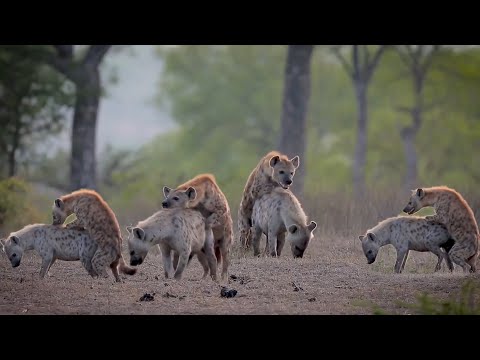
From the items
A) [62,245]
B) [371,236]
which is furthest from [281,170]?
[62,245]

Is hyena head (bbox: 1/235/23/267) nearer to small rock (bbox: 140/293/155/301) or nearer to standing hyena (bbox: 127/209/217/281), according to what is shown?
standing hyena (bbox: 127/209/217/281)

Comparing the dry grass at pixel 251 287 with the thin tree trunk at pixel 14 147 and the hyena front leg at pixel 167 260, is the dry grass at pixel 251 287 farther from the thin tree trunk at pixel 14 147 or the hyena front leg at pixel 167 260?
the thin tree trunk at pixel 14 147

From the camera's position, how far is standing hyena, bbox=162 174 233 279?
9969mm

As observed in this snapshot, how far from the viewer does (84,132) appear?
1912cm

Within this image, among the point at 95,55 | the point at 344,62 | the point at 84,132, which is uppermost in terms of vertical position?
the point at 344,62

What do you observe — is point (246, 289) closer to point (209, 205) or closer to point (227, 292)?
point (227, 292)

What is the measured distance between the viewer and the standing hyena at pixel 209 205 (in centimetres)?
997

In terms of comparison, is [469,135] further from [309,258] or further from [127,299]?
[127,299]

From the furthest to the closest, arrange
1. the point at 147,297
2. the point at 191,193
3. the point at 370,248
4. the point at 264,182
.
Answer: the point at 264,182, the point at 370,248, the point at 191,193, the point at 147,297

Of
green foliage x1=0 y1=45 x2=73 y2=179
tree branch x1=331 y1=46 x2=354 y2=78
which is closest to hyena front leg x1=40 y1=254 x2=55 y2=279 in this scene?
green foliage x1=0 y1=45 x2=73 y2=179

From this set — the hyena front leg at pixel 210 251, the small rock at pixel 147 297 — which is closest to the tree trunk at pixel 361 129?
the hyena front leg at pixel 210 251

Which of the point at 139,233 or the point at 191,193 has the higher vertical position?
the point at 191,193

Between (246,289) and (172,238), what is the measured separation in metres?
Result: 0.91

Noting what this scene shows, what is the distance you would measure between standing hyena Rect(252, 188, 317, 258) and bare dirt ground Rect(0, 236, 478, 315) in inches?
8.1
